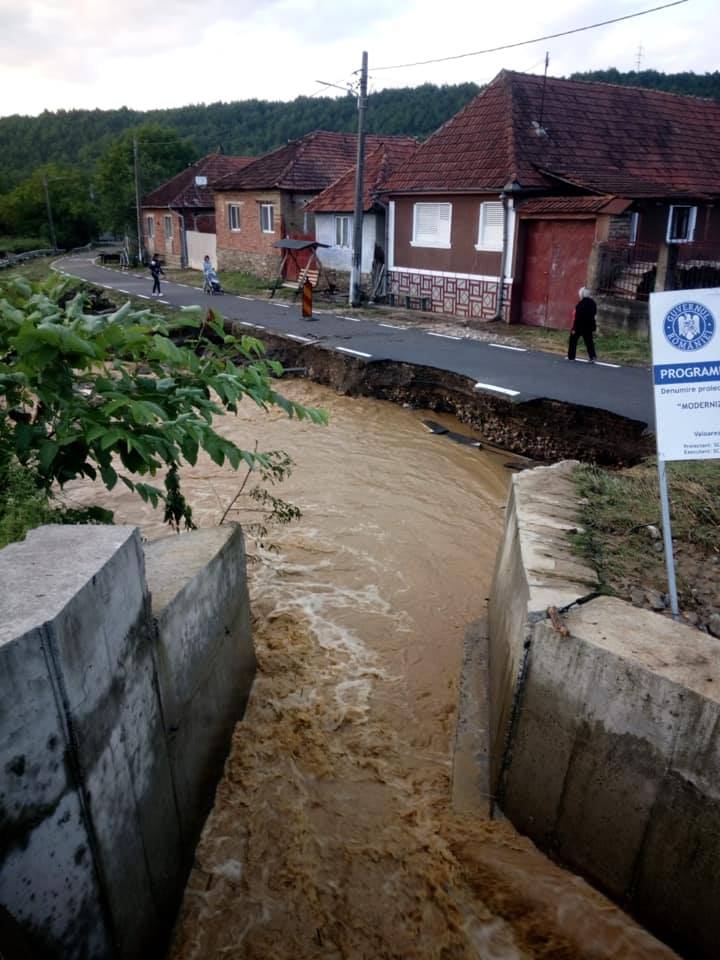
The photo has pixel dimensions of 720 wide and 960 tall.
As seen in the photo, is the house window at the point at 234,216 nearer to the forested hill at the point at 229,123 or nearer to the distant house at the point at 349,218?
the distant house at the point at 349,218

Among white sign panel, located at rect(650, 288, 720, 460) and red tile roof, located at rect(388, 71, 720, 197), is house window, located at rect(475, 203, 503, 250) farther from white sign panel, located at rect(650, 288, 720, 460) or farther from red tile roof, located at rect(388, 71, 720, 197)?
white sign panel, located at rect(650, 288, 720, 460)

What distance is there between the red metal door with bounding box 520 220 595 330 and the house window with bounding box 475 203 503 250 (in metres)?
0.99

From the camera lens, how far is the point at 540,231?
57.7ft

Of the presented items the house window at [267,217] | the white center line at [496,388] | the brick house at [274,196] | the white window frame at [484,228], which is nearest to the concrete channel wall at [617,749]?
the white center line at [496,388]

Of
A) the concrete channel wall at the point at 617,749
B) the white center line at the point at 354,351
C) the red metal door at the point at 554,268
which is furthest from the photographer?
the red metal door at the point at 554,268

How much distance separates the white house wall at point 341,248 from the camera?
23.5 metres

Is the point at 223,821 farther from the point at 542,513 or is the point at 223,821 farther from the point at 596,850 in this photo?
the point at 542,513

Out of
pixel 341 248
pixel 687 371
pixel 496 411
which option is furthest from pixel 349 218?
pixel 687 371

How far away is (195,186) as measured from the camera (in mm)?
39250

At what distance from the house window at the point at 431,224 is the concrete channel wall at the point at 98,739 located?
58.5 feet

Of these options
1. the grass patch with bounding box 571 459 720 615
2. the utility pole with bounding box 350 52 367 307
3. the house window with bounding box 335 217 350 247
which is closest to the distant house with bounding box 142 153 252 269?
the house window with bounding box 335 217 350 247

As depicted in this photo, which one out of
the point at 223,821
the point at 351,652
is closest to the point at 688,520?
the point at 351,652

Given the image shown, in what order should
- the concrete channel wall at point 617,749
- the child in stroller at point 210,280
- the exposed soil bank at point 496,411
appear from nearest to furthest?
the concrete channel wall at point 617,749 → the exposed soil bank at point 496,411 → the child in stroller at point 210,280

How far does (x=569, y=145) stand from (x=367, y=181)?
27.9 feet
